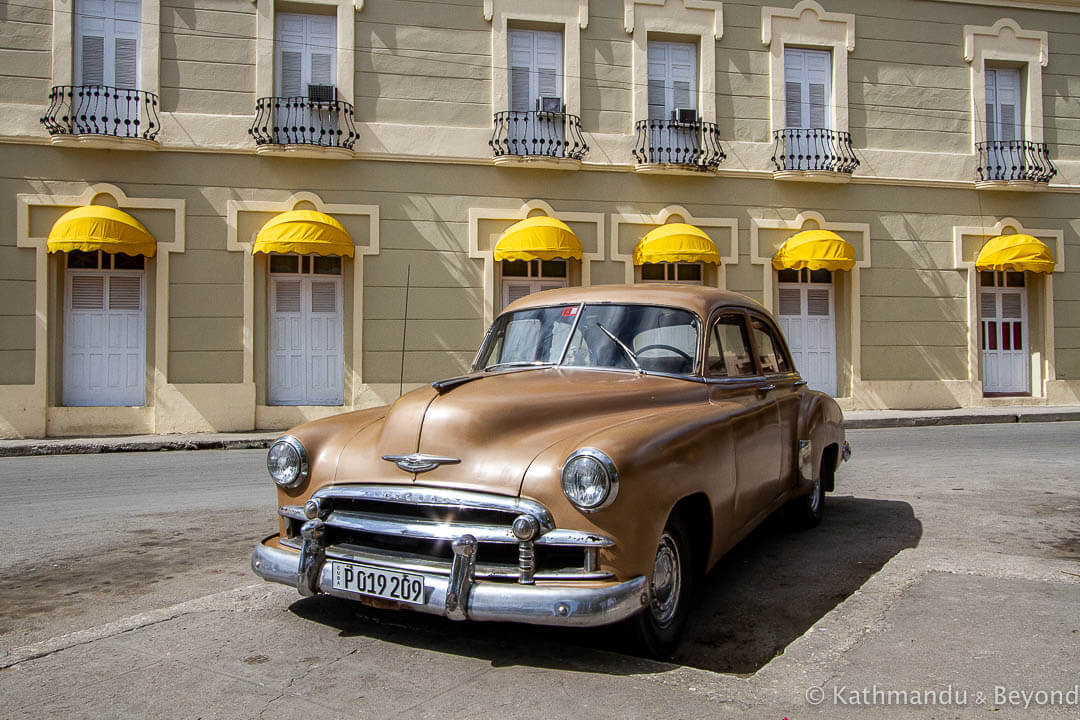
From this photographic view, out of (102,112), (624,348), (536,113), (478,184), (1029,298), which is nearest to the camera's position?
(624,348)

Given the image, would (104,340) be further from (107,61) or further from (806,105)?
(806,105)

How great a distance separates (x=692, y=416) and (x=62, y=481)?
339 inches

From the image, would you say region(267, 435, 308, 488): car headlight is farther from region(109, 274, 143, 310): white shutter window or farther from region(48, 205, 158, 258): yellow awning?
region(109, 274, 143, 310): white shutter window

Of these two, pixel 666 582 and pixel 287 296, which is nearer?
pixel 666 582

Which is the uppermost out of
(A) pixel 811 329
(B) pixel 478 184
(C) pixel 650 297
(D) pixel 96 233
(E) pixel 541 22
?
(E) pixel 541 22

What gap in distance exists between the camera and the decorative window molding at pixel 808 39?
17.4 meters

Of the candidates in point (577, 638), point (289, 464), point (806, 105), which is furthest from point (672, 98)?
point (577, 638)

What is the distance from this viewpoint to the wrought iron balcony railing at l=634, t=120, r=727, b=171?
A: 55.0 ft

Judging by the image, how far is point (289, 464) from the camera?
409cm

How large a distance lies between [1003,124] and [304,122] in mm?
14813

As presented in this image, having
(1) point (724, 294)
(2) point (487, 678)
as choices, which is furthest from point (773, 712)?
(1) point (724, 294)

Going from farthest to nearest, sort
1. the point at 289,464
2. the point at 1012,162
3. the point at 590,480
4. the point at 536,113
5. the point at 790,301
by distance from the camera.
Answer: the point at 1012,162 → the point at 790,301 → the point at 536,113 → the point at 289,464 → the point at 590,480

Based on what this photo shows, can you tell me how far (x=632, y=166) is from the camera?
1673cm

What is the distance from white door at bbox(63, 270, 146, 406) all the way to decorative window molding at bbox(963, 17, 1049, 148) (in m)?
17.3
